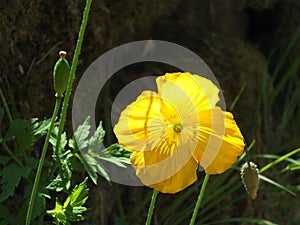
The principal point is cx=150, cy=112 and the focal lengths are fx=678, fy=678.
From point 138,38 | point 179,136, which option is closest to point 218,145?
point 179,136

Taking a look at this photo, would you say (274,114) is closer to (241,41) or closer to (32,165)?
(241,41)

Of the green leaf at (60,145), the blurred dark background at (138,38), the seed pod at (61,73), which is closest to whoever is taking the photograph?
the seed pod at (61,73)

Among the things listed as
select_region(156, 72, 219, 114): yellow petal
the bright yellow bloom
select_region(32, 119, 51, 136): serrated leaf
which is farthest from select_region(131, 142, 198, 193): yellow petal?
select_region(32, 119, 51, 136): serrated leaf

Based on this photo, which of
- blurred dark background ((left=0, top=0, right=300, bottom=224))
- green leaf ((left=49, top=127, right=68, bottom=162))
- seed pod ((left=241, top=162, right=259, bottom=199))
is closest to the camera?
seed pod ((left=241, top=162, right=259, bottom=199))

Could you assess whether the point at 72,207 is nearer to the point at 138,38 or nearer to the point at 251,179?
the point at 251,179

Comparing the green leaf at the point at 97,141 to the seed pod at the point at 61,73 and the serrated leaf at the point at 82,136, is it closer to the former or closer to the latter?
the serrated leaf at the point at 82,136

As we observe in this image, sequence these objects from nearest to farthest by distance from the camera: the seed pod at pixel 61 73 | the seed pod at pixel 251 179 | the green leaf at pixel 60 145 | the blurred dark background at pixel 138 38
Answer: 1. the seed pod at pixel 61 73
2. the seed pod at pixel 251 179
3. the green leaf at pixel 60 145
4. the blurred dark background at pixel 138 38

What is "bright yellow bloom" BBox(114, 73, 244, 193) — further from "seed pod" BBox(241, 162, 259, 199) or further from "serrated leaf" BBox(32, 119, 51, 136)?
"serrated leaf" BBox(32, 119, 51, 136)

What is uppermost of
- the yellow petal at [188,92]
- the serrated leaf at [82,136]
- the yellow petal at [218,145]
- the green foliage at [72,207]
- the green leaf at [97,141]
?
the yellow petal at [188,92]

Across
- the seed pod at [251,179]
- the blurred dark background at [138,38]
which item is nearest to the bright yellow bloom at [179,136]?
the seed pod at [251,179]
